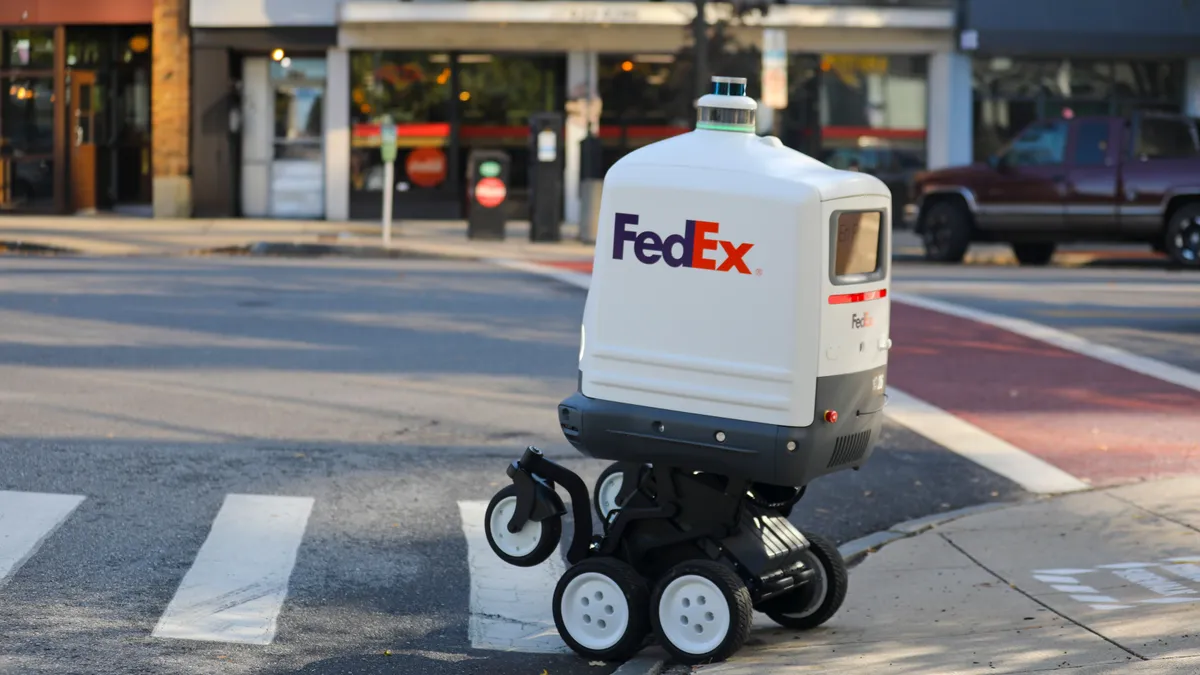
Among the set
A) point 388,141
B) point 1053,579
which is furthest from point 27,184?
point 1053,579

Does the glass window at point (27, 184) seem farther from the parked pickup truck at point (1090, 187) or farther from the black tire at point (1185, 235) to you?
the black tire at point (1185, 235)

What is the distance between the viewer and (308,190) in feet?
94.3

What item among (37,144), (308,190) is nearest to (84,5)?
(37,144)

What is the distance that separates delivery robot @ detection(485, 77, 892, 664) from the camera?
550cm

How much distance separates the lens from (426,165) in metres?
28.7

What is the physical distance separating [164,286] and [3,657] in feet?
36.9

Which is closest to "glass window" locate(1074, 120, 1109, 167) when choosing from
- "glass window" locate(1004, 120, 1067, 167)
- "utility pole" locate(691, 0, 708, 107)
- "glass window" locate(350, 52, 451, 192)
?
"glass window" locate(1004, 120, 1067, 167)

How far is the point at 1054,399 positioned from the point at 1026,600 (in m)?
5.18

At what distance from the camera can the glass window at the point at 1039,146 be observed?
73.9 ft

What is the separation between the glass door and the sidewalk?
1.29 meters

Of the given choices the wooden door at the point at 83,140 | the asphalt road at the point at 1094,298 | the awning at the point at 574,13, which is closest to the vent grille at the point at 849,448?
the asphalt road at the point at 1094,298

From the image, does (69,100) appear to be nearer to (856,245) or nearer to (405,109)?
(405,109)

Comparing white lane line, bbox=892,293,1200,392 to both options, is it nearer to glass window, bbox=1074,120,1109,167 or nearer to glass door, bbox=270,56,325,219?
glass window, bbox=1074,120,1109,167

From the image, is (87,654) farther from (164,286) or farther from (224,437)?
(164,286)
